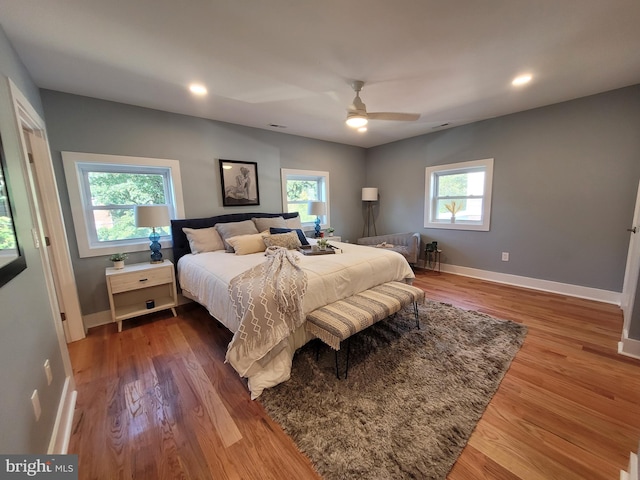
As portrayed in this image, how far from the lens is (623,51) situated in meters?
2.01

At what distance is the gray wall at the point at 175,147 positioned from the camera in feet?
8.40

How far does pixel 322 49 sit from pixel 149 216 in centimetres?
237

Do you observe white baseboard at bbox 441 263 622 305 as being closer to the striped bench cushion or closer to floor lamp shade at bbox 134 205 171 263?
the striped bench cushion

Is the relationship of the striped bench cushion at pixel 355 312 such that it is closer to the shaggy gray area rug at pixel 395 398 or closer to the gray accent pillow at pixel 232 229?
the shaggy gray area rug at pixel 395 398

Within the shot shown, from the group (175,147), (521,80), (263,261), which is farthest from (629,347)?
(175,147)

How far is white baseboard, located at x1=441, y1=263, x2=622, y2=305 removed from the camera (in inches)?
119

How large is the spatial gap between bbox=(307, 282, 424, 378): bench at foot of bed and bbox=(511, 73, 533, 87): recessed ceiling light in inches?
89.6

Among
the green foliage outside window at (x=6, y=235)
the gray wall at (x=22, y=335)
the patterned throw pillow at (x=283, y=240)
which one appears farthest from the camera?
the patterned throw pillow at (x=283, y=240)

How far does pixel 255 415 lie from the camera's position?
1.57 meters

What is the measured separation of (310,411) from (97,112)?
3.52m

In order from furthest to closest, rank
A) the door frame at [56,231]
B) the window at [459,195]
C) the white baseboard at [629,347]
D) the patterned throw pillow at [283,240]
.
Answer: the window at [459,195] < the patterned throw pillow at [283,240] < the door frame at [56,231] < the white baseboard at [629,347]

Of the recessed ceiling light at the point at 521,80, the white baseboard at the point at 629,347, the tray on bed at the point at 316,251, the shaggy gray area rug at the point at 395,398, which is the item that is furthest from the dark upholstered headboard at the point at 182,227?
the white baseboard at the point at 629,347

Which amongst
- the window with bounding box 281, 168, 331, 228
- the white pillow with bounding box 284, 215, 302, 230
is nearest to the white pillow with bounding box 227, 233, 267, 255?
the white pillow with bounding box 284, 215, 302, 230

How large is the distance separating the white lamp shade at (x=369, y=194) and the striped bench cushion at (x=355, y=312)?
3.01m
